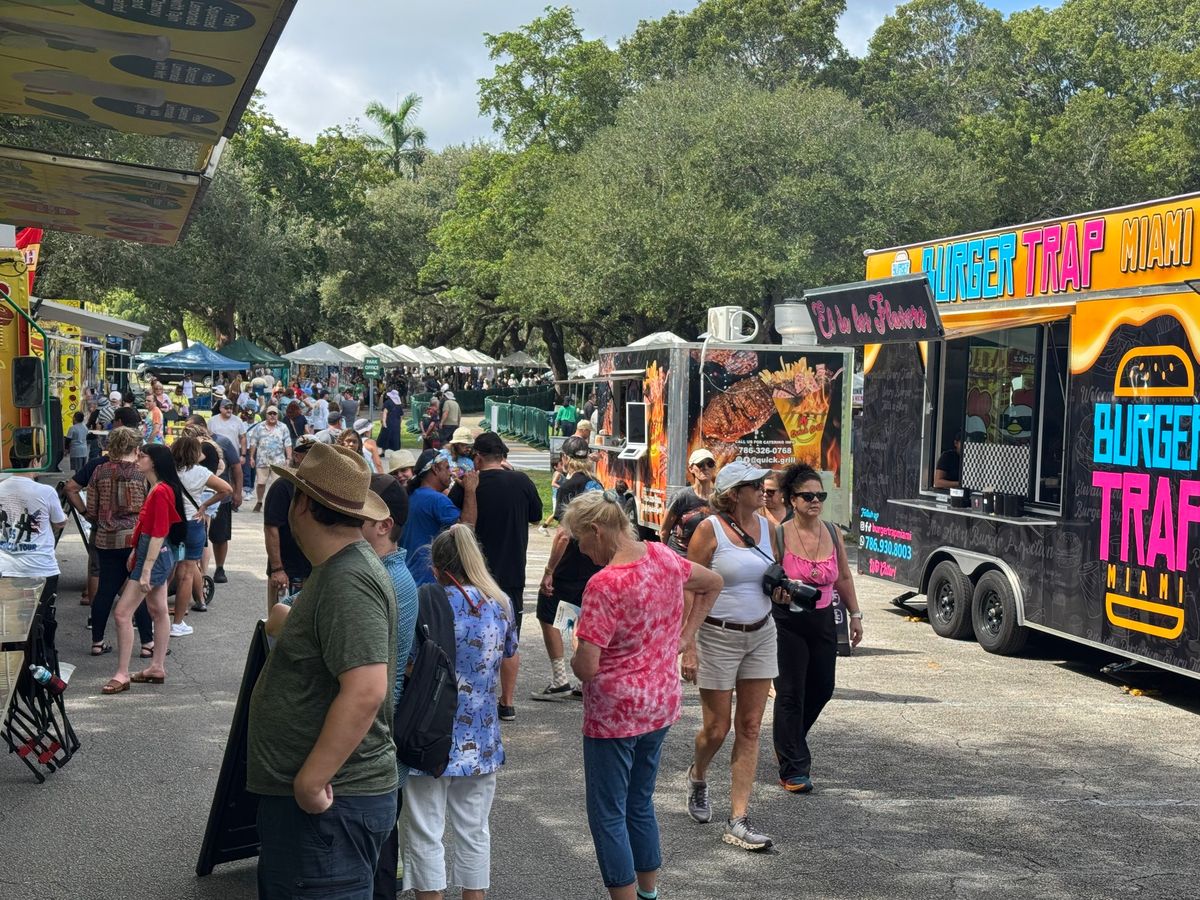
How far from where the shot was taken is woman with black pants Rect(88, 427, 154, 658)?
9.05 meters

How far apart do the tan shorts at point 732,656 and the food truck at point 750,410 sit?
Result: 8.86 m

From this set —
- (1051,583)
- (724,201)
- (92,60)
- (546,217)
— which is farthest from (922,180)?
(92,60)

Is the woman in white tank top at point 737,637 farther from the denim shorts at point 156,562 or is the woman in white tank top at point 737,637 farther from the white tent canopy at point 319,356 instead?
the white tent canopy at point 319,356

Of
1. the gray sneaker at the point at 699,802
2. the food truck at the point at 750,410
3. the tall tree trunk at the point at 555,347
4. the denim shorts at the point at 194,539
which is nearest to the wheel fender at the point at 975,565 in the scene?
the food truck at the point at 750,410

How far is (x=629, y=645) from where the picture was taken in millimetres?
4953

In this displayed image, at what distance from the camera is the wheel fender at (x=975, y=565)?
10703mm

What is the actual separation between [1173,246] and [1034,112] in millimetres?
41326

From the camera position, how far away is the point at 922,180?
116 feet

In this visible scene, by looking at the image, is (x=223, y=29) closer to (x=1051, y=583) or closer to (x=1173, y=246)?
(x=1173, y=246)

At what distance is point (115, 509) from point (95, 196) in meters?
2.47

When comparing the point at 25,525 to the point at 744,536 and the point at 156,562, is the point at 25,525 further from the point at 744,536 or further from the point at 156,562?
the point at 744,536

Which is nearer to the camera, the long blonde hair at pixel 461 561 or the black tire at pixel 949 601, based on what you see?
the long blonde hair at pixel 461 561

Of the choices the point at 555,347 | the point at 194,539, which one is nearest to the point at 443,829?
the point at 194,539

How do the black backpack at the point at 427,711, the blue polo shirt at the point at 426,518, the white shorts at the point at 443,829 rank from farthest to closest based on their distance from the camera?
1. the blue polo shirt at the point at 426,518
2. the white shorts at the point at 443,829
3. the black backpack at the point at 427,711
